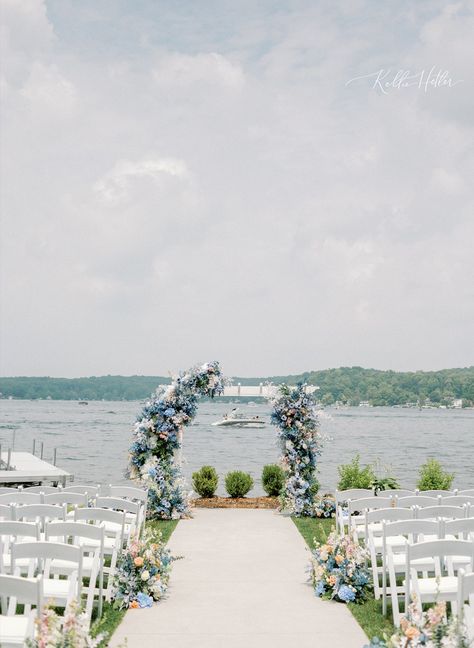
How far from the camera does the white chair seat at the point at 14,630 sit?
4859mm

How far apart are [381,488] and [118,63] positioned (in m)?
10.1

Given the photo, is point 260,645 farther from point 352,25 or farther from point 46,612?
point 352,25

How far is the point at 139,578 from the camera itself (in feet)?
25.5

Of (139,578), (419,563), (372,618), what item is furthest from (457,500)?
(139,578)

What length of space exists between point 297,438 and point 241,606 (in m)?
7.60

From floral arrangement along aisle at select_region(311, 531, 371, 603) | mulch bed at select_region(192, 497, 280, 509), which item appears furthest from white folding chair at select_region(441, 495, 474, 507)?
mulch bed at select_region(192, 497, 280, 509)

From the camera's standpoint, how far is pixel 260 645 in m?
6.27

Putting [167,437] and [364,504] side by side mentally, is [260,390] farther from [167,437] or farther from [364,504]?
[364,504]

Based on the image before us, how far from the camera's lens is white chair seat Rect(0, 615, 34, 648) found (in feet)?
15.9

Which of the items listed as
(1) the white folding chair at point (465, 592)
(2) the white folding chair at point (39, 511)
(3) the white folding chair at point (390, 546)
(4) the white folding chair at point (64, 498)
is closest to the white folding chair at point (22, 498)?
(4) the white folding chair at point (64, 498)

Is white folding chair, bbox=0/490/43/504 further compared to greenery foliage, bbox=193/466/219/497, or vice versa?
greenery foliage, bbox=193/466/219/497

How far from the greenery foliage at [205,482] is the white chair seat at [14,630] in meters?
11.4

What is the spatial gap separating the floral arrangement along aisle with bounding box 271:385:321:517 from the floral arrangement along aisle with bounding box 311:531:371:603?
21.0 ft

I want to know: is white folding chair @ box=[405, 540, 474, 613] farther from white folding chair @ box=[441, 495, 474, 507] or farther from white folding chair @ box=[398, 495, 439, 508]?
white folding chair @ box=[441, 495, 474, 507]
